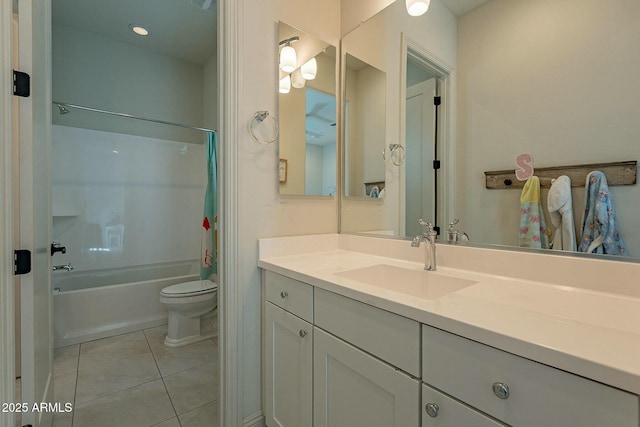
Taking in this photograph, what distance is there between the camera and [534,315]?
2.14 ft

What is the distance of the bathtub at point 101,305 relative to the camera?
218cm

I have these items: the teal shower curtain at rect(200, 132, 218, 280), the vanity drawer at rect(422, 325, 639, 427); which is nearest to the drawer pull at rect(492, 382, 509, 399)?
the vanity drawer at rect(422, 325, 639, 427)

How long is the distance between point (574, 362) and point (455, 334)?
0.67ft

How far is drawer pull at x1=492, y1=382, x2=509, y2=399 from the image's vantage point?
0.55m

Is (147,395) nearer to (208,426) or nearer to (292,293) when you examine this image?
(208,426)

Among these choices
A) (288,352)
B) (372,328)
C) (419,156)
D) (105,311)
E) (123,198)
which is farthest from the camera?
(123,198)

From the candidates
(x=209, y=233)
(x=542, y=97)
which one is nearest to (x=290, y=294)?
(x=542, y=97)

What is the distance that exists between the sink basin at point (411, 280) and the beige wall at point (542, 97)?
0.23m

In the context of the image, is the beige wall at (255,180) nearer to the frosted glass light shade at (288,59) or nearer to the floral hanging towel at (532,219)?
the frosted glass light shade at (288,59)

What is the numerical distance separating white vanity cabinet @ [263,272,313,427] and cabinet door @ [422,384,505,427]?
47cm

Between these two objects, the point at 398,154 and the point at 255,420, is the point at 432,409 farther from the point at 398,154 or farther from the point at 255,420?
the point at 398,154

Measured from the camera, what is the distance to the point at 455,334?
63 cm

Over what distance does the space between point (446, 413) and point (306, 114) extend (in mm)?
1467

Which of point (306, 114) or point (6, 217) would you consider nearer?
point (6, 217)
